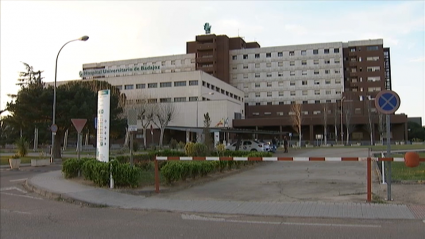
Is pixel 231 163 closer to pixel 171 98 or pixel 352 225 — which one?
pixel 352 225

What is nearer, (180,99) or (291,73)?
(180,99)

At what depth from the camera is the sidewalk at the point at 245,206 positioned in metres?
7.92

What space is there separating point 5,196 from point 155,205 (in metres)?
5.43

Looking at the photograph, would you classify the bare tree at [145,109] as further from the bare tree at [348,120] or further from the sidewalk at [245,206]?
the sidewalk at [245,206]

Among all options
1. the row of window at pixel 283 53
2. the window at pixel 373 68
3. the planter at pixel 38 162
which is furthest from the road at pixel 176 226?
the row of window at pixel 283 53

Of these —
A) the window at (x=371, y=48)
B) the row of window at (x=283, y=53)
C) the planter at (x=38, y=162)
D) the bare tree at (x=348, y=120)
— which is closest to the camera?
the planter at (x=38, y=162)

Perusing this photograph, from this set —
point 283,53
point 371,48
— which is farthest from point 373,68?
point 283,53

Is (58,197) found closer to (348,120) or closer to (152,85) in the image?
(152,85)

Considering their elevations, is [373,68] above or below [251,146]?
above

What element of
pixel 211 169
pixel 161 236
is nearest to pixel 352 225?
pixel 161 236

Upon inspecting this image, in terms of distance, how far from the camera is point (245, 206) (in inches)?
352

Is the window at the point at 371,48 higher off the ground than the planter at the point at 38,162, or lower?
higher

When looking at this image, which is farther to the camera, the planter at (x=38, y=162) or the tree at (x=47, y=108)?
the tree at (x=47, y=108)

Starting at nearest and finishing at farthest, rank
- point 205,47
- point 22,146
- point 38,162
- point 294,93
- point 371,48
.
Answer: point 38,162 → point 22,146 → point 371,48 → point 294,93 → point 205,47
